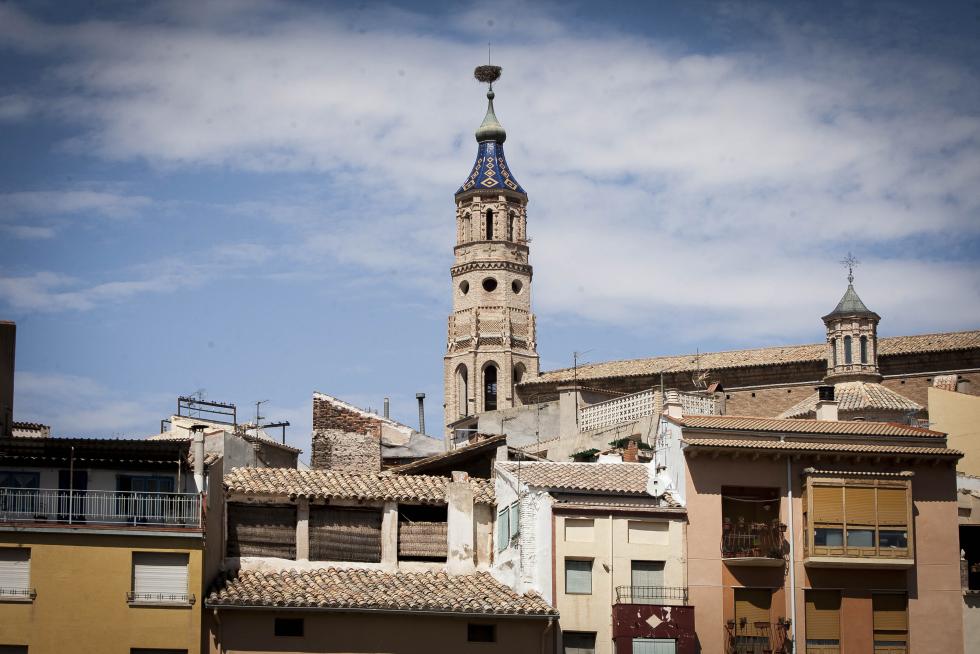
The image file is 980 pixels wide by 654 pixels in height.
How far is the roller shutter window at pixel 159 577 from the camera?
3669 centimetres

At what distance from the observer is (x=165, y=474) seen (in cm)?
3872

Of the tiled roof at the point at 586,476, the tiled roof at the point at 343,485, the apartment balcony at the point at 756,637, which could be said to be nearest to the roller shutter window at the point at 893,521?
the apartment balcony at the point at 756,637

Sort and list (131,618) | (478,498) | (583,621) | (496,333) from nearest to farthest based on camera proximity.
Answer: (131,618), (583,621), (478,498), (496,333)

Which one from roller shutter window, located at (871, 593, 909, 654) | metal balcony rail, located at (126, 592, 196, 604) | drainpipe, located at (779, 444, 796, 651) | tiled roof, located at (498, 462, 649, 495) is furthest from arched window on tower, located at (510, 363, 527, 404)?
metal balcony rail, located at (126, 592, 196, 604)

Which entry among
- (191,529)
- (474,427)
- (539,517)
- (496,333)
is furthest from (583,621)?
(496,333)

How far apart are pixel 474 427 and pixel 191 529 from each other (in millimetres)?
34858

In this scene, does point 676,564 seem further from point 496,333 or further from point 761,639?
point 496,333

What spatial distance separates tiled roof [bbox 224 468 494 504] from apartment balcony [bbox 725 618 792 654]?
6281 mm

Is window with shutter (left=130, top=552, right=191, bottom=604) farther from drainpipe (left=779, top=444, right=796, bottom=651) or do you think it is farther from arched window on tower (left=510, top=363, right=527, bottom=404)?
arched window on tower (left=510, top=363, right=527, bottom=404)

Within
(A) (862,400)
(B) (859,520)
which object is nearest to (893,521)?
(B) (859,520)

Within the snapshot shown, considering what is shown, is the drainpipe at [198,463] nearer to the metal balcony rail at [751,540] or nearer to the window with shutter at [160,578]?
the window with shutter at [160,578]

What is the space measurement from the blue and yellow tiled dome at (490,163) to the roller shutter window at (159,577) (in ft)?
206

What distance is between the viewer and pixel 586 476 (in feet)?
137

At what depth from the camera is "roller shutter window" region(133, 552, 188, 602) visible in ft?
120
